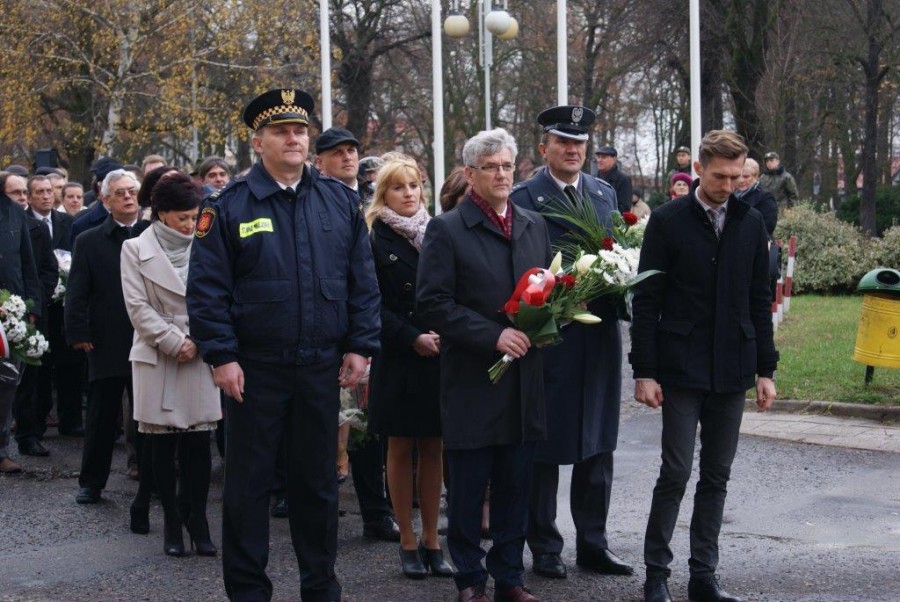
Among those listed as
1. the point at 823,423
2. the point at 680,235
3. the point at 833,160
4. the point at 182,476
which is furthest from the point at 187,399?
the point at 833,160

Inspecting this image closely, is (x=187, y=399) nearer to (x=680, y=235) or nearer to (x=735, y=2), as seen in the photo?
(x=680, y=235)

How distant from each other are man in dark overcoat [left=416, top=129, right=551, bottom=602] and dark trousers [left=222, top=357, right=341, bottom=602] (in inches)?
23.4

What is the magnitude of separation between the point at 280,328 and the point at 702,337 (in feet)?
6.43

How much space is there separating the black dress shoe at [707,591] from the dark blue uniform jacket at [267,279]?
1.91 meters

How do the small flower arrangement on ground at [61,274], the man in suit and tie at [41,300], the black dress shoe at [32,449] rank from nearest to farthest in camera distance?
the black dress shoe at [32,449], the man in suit and tie at [41,300], the small flower arrangement on ground at [61,274]

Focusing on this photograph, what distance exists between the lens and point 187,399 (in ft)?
23.3

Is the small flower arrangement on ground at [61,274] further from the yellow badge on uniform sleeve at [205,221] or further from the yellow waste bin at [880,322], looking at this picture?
the yellow waste bin at [880,322]

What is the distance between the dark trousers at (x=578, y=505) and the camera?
6691 millimetres

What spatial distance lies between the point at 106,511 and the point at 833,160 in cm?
4004

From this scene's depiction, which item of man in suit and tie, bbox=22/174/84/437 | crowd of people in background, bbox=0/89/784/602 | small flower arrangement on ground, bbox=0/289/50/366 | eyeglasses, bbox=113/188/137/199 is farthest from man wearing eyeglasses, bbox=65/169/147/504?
man in suit and tie, bbox=22/174/84/437

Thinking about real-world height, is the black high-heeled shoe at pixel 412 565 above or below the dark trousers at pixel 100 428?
below

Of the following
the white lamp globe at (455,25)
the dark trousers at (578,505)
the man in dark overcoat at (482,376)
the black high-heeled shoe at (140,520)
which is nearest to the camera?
the man in dark overcoat at (482,376)

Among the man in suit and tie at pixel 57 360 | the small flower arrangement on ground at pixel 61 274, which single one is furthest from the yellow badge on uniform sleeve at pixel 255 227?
the man in suit and tie at pixel 57 360

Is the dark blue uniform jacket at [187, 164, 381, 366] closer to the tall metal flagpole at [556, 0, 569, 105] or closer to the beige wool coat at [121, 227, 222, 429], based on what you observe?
the beige wool coat at [121, 227, 222, 429]
